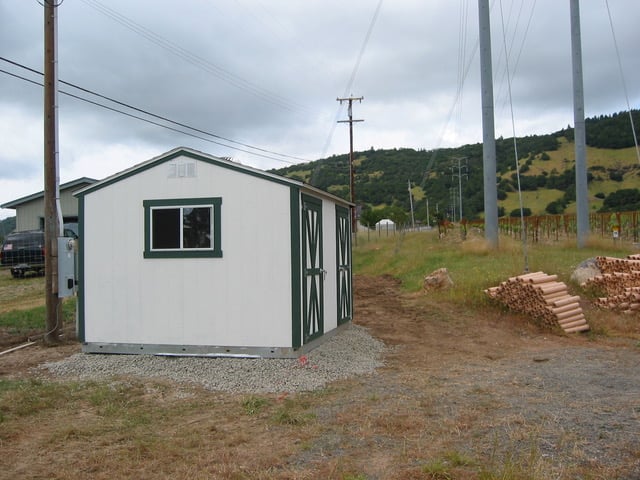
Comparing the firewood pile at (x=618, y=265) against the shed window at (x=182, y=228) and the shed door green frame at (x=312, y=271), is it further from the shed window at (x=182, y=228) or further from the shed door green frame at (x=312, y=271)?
the shed window at (x=182, y=228)

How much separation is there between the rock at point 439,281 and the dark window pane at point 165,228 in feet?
27.8

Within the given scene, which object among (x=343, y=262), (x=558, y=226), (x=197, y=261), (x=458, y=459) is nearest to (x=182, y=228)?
(x=197, y=261)

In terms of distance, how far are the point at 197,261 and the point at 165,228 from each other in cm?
70

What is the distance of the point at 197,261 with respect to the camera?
29.7 ft

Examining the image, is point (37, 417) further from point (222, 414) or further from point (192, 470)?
point (192, 470)

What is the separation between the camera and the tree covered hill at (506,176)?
66750 mm

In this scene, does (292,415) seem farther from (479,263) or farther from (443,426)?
(479,263)

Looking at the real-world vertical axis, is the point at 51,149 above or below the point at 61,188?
below

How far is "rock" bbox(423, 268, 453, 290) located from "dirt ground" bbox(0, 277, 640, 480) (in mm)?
5596

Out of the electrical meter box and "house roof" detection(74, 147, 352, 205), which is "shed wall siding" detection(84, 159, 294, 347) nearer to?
"house roof" detection(74, 147, 352, 205)

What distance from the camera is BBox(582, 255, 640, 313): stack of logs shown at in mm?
12961

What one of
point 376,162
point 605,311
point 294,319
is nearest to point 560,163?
point 376,162

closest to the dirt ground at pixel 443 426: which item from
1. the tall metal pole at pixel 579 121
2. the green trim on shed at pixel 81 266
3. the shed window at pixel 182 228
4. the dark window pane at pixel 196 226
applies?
the green trim on shed at pixel 81 266

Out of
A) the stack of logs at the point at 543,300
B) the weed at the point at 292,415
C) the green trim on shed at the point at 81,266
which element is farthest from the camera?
the stack of logs at the point at 543,300
